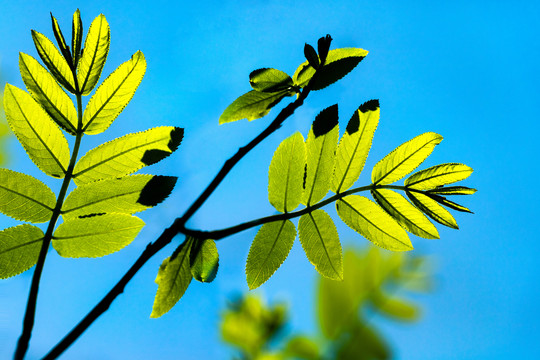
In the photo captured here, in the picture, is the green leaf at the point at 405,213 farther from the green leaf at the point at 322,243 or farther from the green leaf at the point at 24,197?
the green leaf at the point at 24,197

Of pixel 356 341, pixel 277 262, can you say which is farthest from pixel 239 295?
pixel 277 262

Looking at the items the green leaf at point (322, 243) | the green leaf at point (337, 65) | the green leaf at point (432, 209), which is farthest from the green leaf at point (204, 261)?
the green leaf at point (432, 209)

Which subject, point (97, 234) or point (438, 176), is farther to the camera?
point (438, 176)

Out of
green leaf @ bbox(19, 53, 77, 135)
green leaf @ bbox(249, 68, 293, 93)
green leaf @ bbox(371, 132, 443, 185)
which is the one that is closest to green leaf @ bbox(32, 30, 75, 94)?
green leaf @ bbox(19, 53, 77, 135)

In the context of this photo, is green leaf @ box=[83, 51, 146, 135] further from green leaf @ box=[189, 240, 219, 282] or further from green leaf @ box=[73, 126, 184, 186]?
green leaf @ box=[189, 240, 219, 282]

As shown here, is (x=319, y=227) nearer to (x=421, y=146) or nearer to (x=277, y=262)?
(x=277, y=262)

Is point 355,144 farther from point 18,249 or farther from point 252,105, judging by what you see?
point 18,249

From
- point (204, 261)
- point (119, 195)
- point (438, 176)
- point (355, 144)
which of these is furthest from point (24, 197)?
point (438, 176)

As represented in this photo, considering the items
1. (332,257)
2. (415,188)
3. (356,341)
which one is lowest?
(356,341)
